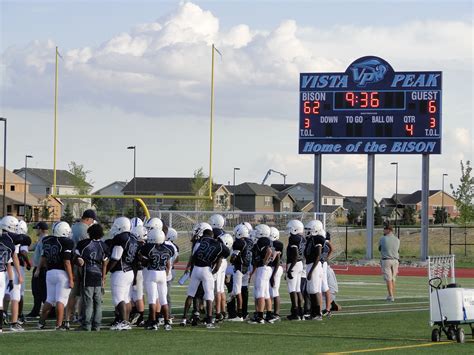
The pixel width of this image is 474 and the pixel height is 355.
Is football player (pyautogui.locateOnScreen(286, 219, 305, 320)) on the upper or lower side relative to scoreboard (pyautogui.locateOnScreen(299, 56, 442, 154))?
lower

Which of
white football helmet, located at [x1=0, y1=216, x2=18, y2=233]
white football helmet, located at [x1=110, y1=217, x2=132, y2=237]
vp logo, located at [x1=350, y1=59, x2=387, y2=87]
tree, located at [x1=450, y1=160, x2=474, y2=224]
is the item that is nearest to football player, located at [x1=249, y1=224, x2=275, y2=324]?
white football helmet, located at [x1=110, y1=217, x2=132, y2=237]

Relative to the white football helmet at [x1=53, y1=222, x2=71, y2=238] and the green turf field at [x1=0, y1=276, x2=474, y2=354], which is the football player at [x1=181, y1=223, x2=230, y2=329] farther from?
the white football helmet at [x1=53, y1=222, x2=71, y2=238]

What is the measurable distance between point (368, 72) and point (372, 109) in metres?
1.29

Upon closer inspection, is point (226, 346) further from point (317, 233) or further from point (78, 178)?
point (78, 178)

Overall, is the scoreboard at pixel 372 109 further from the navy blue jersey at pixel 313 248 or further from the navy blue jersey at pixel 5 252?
the navy blue jersey at pixel 5 252

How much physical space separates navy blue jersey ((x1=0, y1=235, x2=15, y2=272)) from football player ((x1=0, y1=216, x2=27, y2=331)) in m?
0.09

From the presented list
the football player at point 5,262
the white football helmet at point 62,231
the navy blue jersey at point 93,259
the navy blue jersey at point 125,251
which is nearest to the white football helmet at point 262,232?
the navy blue jersey at point 125,251

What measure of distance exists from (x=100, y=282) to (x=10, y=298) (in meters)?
1.66

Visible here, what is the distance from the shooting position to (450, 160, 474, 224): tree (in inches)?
2296

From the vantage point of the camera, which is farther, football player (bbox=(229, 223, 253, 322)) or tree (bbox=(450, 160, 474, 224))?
tree (bbox=(450, 160, 474, 224))

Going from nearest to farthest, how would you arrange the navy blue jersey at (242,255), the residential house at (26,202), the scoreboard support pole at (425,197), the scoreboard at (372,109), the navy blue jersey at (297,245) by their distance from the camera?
1. the navy blue jersey at (242,255)
2. the navy blue jersey at (297,245)
3. the scoreboard at (372,109)
4. the scoreboard support pole at (425,197)
5. the residential house at (26,202)

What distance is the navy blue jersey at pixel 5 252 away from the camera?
53.4ft

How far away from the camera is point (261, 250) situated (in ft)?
61.8

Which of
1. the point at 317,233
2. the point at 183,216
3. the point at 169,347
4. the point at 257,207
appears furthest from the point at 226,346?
the point at 257,207
